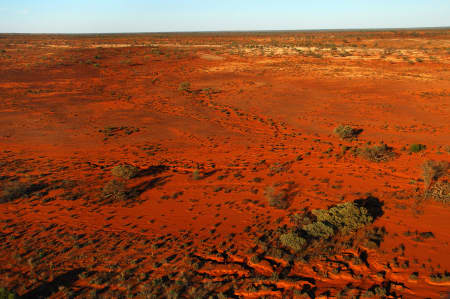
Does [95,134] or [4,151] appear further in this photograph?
[95,134]

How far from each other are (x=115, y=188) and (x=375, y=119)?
17865 millimetres

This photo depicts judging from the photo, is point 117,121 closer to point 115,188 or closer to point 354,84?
point 115,188

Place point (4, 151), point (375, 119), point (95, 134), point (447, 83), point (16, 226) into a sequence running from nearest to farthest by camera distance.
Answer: point (16, 226) < point (4, 151) < point (95, 134) < point (375, 119) < point (447, 83)

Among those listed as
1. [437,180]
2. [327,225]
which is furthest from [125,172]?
[437,180]

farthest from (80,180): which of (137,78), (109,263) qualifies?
(137,78)

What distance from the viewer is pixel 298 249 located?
787cm

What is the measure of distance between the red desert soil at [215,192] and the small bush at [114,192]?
0.20 feet

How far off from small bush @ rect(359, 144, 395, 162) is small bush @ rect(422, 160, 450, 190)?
1845mm

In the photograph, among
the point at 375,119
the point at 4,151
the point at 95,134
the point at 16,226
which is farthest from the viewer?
the point at 375,119

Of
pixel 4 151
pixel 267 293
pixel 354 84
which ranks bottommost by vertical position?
pixel 267 293

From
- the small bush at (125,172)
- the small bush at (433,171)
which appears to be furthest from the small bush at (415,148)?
the small bush at (125,172)

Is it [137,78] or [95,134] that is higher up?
[137,78]

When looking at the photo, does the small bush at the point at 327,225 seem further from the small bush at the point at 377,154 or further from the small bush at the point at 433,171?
the small bush at the point at 377,154

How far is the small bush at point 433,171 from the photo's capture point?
1095cm
